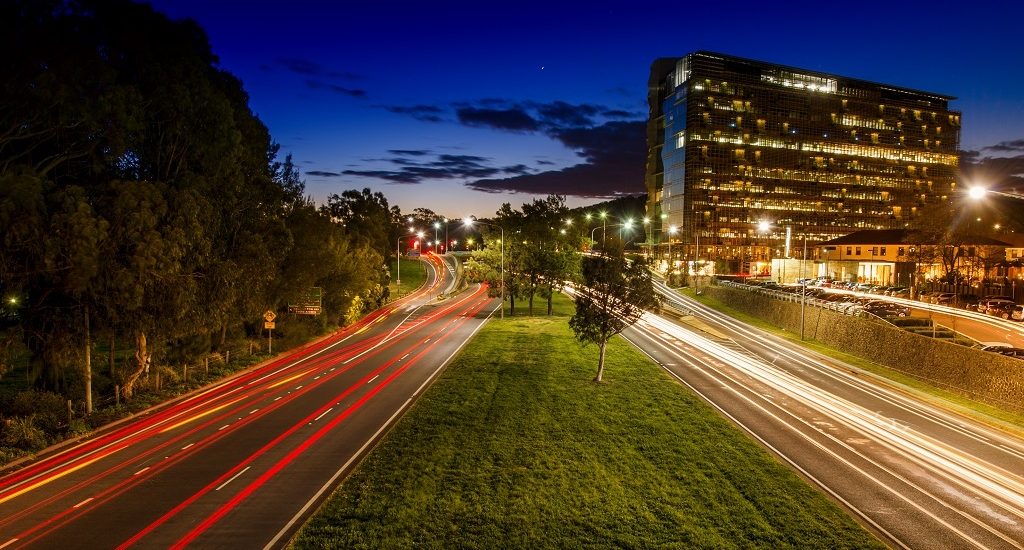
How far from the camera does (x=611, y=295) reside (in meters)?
30.0

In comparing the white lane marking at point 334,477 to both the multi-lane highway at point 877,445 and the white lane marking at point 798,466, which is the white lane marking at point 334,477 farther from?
the multi-lane highway at point 877,445

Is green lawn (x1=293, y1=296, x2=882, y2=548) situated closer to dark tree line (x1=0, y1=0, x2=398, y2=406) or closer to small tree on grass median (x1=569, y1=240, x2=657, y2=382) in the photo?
small tree on grass median (x1=569, y1=240, x2=657, y2=382)

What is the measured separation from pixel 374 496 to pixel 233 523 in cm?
347

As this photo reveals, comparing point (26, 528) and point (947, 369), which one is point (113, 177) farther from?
point (947, 369)

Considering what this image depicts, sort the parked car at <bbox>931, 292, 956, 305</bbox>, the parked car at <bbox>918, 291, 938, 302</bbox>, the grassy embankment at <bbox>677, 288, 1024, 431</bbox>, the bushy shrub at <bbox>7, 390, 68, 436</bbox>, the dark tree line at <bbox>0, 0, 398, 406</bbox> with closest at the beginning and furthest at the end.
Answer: the dark tree line at <bbox>0, 0, 398, 406</bbox>, the bushy shrub at <bbox>7, 390, 68, 436</bbox>, the grassy embankment at <bbox>677, 288, 1024, 431</bbox>, the parked car at <bbox>931, 292, 956, 305</bbox>, the parked car at <bbox>918, 291, 938, 302</bbox>

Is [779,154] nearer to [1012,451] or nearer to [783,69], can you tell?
[783,69]

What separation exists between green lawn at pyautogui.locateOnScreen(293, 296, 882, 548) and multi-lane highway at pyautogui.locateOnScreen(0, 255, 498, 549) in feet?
4.78

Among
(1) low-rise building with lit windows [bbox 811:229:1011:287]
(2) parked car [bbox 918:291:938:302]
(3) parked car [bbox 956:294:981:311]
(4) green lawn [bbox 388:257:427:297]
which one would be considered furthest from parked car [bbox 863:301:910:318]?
(4) green lawn [bbox 388:257:427:297]

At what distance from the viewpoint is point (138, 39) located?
24750 millimetres

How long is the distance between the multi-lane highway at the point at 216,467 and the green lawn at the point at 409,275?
173ft

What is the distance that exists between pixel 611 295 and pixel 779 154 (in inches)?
4935

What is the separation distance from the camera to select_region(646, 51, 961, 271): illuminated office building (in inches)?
5103

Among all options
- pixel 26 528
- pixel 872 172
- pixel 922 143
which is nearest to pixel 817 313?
pixel 26 528

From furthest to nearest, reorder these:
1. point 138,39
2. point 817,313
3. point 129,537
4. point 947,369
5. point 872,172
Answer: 1. point 872,172
2. point 817,313
3. point 947,369
4. point 138,39
5. point 129,537
